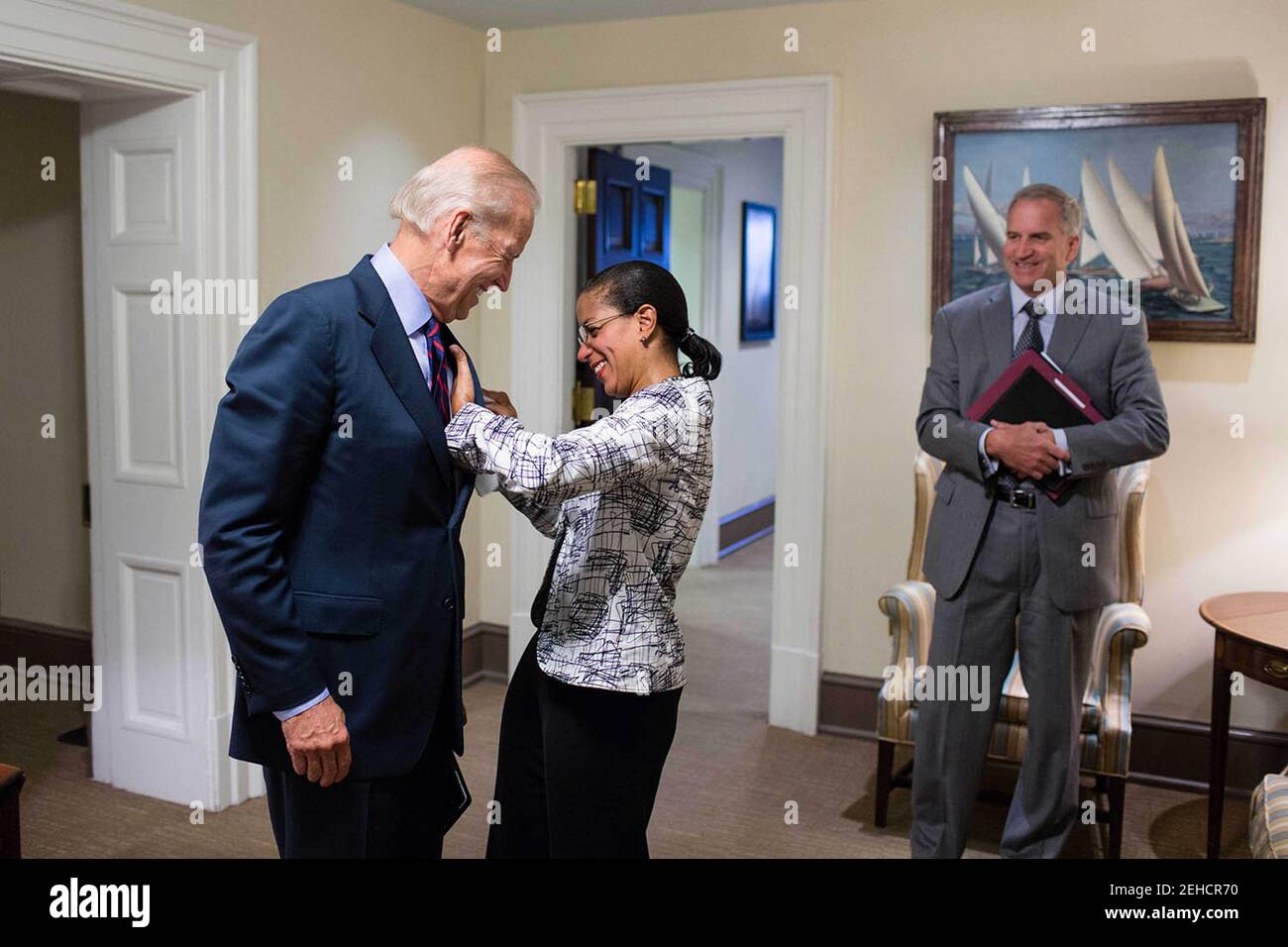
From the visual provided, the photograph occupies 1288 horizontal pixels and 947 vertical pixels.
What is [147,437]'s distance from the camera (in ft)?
12.3

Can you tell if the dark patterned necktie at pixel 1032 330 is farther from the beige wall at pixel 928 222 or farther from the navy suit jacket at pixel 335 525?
the navy suit jacket at pixel 335 525

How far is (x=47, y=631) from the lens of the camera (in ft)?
15.9

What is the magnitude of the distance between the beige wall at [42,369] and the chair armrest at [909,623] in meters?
2.95

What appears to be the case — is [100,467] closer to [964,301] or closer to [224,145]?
[224,145]

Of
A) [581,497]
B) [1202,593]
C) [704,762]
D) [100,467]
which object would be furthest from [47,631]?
[1202,593]

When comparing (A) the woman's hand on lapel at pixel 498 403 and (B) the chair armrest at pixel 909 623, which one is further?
(B) the chair armrest at pixel 909 623

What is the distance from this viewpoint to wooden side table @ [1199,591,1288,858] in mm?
3230

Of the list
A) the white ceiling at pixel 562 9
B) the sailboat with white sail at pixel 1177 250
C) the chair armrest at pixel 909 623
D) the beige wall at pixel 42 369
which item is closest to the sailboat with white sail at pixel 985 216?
the sailboat with white sail at pixel 1177 250

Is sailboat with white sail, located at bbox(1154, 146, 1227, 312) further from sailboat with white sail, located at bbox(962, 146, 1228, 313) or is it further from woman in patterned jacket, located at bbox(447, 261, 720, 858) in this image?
woman in patterned jacket, located at bbox(447, 261, 720, 858)

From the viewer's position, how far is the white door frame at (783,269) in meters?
4.45

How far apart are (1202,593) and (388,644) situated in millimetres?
3057

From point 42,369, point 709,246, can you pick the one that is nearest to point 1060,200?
point 42,369

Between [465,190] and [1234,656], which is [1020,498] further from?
[465,190]

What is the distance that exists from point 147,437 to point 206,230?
64cm
